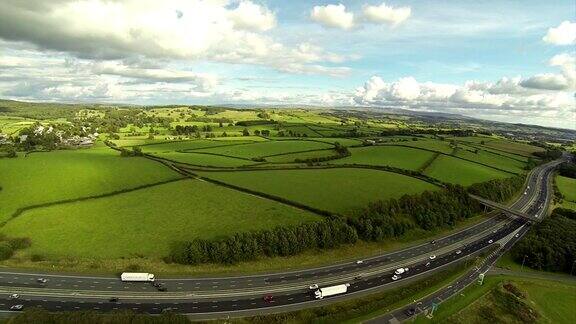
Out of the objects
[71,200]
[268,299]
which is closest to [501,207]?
[268,299]

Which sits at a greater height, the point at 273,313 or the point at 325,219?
the point at 325,219

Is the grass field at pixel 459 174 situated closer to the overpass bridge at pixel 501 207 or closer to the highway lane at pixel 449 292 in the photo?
the overpass bridge at pixel 501 207

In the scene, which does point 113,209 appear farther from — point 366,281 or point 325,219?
point 366,281

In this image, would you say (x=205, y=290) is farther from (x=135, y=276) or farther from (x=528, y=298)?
(x=528, y=298)

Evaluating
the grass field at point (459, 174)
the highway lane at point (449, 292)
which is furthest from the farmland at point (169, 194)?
the highway lane at point (449, 292)

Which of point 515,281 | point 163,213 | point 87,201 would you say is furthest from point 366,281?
point 87,201

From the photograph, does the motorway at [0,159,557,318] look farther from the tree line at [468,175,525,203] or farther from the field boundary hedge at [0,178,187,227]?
the tree line at [468,175,525,203]

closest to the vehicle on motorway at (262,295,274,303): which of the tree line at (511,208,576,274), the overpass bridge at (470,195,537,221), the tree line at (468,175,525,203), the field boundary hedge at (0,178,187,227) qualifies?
the field boundary hedge at (0,178,187,227)
